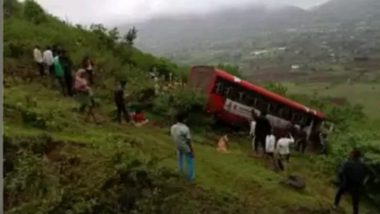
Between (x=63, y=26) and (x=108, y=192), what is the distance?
772 inches

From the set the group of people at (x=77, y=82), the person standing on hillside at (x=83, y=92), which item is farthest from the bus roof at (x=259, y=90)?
the person standing on hillside at (x=83, y=92)

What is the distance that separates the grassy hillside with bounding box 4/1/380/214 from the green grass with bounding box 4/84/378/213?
3 cm

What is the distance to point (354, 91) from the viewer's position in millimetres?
57406

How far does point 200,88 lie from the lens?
2097cm

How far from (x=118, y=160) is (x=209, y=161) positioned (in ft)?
13.1

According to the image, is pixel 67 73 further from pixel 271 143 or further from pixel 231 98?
pixel 271 143

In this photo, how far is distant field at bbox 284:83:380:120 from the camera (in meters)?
49.7

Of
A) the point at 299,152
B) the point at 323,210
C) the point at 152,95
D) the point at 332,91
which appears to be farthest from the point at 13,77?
the point at 332,91

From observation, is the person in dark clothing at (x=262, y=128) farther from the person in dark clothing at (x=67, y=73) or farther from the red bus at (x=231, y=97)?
the person in dark clothing at (x=67, y=73)

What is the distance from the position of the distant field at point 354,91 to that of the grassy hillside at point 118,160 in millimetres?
25624

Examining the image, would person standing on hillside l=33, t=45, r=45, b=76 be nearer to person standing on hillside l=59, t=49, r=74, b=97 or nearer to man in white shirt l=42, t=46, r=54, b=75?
man in white shirt l=42, t=46, r=54, b=75

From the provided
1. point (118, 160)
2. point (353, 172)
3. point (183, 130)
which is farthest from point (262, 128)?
point (118, 160)

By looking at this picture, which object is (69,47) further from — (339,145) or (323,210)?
(323,210)

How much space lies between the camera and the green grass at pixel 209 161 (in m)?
13.2
